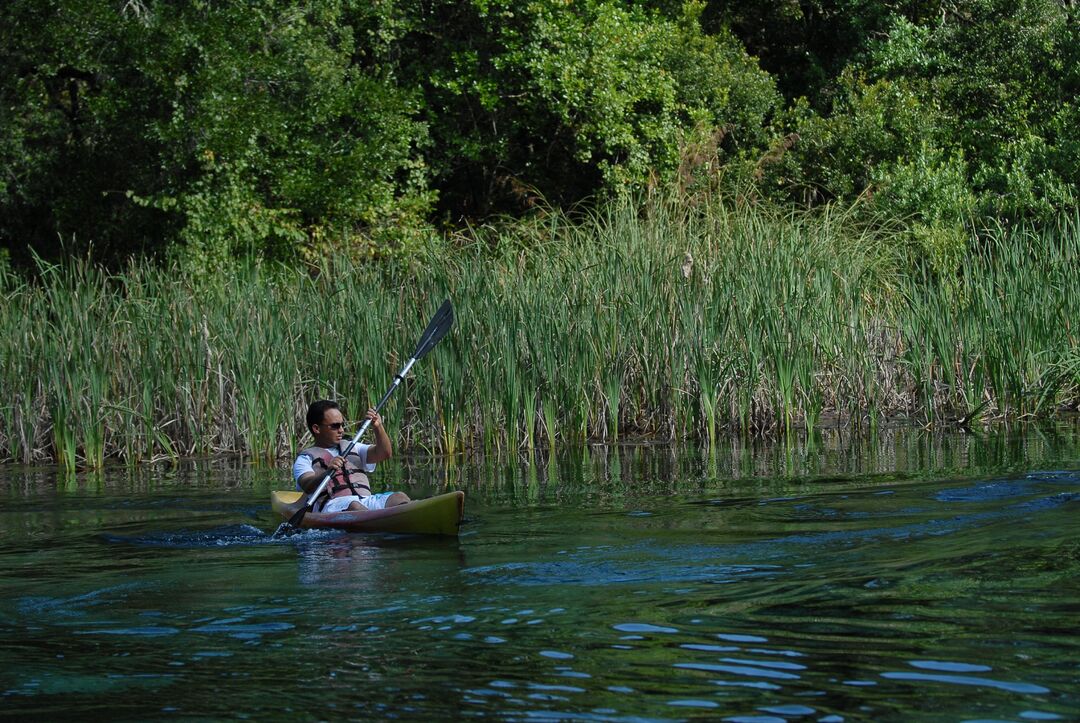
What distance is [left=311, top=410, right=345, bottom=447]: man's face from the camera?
802 cm

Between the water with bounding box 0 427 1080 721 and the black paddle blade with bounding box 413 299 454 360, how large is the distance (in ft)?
3.35

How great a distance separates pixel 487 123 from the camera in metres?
20.1

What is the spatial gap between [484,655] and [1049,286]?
25.4 feet

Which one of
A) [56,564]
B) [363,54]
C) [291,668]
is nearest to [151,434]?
[56,564]

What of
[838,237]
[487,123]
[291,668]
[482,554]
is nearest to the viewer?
[291,668]

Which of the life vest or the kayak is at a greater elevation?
the life vest

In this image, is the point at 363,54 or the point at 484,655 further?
the point at 363,54

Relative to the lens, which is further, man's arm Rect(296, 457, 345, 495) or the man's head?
the man's head

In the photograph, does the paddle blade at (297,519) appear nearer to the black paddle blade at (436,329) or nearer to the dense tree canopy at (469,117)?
the black paddle blade at (436,329)

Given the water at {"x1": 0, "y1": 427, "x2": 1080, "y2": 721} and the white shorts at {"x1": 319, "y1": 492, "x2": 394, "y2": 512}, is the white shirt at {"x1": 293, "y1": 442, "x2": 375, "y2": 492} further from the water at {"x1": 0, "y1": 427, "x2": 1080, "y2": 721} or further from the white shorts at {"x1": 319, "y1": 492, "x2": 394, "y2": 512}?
the water at {"x1": 0, "y1": 427, "x2": 1080, "y2": 721}

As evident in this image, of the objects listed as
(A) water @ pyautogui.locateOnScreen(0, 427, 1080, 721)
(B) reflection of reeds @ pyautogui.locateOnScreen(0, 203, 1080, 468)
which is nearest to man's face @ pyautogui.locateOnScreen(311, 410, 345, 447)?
(A) water @ pyautogui.locateOnScreen(0, 427, 1080, 721)

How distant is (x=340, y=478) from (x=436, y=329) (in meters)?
1.86

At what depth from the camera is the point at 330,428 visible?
8.02 meters

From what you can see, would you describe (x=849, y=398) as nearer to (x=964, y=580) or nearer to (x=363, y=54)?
(x=964, y=580)
